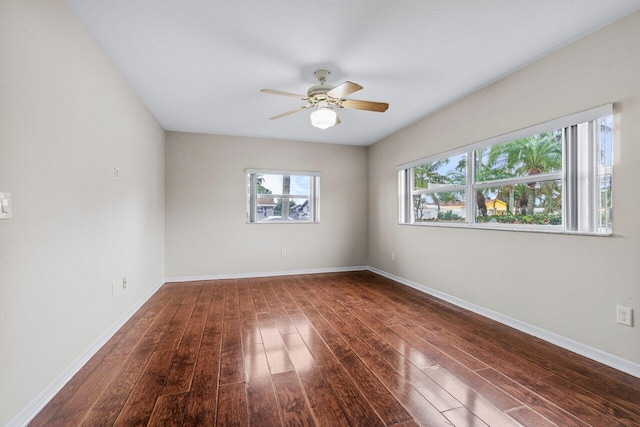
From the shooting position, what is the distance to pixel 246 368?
6.51ft

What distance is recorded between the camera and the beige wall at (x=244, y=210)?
4562 millimetres

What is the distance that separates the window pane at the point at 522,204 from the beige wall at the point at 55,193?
3682 millimetres

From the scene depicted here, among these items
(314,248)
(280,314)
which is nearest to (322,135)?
(314,248)

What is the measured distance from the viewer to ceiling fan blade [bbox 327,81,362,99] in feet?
7.34

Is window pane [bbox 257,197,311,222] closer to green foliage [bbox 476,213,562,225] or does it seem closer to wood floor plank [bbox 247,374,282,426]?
green foliage [bbox 476,213,562,225]

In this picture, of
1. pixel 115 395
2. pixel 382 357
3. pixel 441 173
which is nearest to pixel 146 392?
pixel 115 395

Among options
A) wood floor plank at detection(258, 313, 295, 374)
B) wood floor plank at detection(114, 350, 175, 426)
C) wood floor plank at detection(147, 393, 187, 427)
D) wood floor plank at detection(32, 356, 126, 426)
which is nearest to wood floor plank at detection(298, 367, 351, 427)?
wood floor plank at detection(258, 313, 295, 374)

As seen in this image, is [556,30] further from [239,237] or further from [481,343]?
[239,237]

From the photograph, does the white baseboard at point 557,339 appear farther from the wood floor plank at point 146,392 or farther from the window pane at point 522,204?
the wood floor plank at point 146,392

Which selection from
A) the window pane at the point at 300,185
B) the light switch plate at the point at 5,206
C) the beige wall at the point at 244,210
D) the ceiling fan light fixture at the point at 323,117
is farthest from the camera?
the window pane at the point at 300,185

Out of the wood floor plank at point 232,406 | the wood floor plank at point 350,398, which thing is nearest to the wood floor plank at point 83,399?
the wood floor plank at point 232,406

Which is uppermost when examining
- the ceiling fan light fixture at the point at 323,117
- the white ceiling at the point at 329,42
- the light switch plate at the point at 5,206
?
the white ceiling at the point at 329,42

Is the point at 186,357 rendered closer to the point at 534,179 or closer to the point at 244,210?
the point at 244,210

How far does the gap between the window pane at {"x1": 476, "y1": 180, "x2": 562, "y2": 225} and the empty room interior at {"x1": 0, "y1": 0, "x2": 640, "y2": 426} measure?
19 mm
